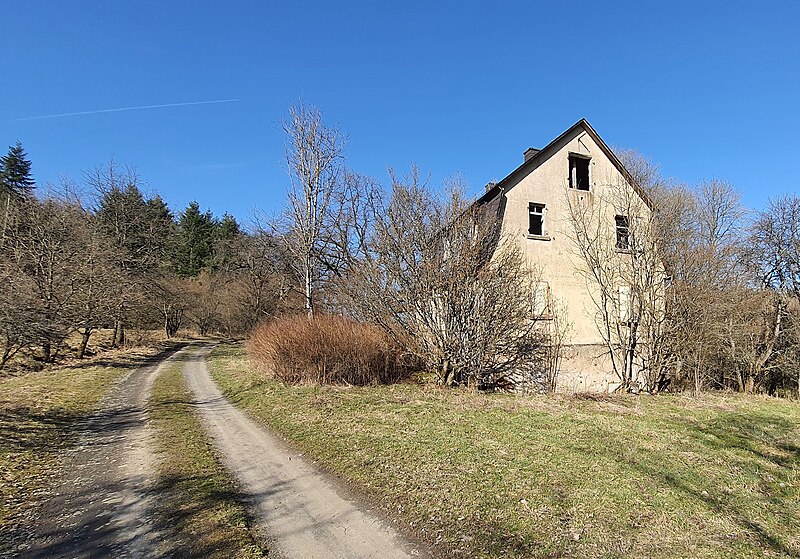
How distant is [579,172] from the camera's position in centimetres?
1831

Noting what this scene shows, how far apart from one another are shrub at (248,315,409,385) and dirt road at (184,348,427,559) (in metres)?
5.54

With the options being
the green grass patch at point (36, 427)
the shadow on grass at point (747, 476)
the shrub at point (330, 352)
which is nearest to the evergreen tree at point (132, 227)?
the green grass patch at point (36, 427)

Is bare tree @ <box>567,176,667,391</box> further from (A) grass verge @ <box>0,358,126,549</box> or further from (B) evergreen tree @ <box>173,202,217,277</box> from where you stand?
(B) evergreen tree @ <box>173,202,217,277</box>

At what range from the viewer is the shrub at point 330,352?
1375 cm

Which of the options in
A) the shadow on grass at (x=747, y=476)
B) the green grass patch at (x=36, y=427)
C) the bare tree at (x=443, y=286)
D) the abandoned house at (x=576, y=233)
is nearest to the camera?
the shadow on grass at (x=747, y=476)

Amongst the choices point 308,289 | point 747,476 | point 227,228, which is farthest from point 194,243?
point 747,476

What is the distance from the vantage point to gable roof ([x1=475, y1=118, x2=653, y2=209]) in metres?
16.4

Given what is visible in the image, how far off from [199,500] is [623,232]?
18.4 metres

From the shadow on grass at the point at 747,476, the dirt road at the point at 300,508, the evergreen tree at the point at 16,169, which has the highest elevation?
the evergreen tree at the point at 16,169

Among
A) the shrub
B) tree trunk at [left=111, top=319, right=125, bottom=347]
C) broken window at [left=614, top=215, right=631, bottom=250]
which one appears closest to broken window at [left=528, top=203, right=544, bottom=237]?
broken window at [left=614, top=215, right=631, bottom=250]

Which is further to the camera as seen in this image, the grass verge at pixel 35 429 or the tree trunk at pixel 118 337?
the tree trunk at pixel 118 337

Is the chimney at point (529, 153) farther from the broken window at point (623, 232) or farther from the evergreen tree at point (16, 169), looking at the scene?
the evergreen tree at point (16, 169)

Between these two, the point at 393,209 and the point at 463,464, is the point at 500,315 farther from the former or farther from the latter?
the point at 463,464

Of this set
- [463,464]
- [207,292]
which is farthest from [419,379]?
[207,292]
